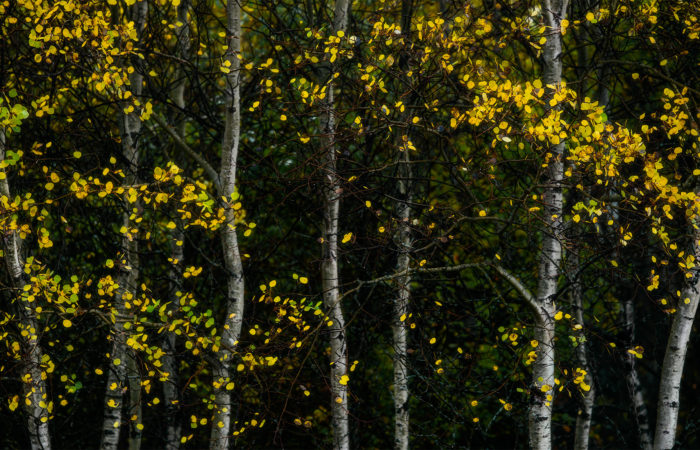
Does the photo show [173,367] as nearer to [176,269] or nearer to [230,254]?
[176,269]

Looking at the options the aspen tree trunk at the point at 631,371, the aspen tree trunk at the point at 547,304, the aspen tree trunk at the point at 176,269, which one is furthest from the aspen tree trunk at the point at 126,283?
the aspen tree trunk at the point at 631,371

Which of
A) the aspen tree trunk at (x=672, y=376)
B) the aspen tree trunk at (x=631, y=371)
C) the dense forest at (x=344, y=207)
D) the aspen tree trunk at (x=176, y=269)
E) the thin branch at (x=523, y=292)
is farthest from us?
the aspen tree trunk at (x=176, y=269)

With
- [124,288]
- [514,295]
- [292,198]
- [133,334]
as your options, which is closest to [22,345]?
[133,334]

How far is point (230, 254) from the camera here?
8359 millimetres

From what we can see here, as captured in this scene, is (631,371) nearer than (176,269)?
Yes

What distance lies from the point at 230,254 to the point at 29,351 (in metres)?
2.37

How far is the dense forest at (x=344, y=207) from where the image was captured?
7461 millimetres

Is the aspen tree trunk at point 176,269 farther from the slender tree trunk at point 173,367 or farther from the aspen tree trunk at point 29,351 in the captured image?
the aspen tree trunk at point 29,351

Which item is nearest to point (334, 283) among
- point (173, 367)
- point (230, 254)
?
point (230, 254)

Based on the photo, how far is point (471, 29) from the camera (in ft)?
26.7

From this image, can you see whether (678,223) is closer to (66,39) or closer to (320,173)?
(320,173)

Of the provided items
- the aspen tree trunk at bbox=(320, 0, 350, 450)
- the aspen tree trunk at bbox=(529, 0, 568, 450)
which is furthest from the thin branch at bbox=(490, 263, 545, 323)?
the aspen tree trunk at bbox=(320, 0, 350, 450)

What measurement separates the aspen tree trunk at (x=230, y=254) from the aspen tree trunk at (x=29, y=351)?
1.88 metres

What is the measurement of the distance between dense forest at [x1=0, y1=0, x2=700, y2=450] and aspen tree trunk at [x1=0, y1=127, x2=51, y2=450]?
0.03m
